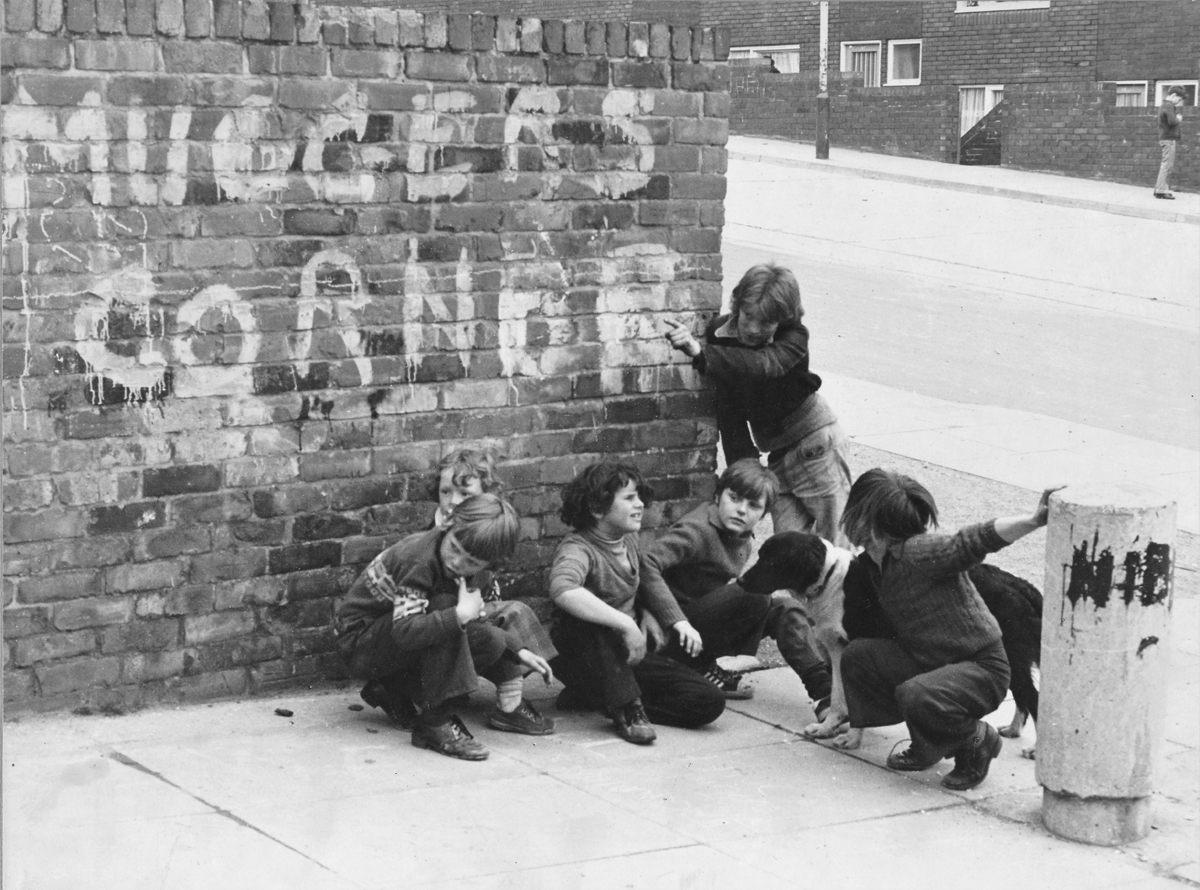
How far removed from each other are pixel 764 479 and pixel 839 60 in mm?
25686

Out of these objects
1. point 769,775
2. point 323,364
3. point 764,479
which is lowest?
point 769,775

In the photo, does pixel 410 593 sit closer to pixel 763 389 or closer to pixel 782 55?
pixel 763 389

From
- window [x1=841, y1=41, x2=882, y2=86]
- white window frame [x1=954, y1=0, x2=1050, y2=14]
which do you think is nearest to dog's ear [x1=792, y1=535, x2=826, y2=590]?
white window frame [x1=954, y1=0, x2=1050, y2=14]

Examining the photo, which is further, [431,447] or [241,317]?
[431,447]

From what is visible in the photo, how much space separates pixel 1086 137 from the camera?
83.3 ft

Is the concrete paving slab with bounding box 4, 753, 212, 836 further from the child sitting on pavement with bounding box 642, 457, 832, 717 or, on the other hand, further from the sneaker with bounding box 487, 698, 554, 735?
the child sitting on pavement with bounding box 642, 457, 832, 717

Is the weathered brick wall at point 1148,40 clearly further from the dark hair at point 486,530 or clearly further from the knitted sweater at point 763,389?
the dark hair at point 486,530

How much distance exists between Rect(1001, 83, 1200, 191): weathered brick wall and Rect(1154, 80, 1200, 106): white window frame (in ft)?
2.37

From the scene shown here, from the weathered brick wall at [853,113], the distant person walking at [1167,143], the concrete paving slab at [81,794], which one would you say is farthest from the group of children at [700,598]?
the weathered brick wall at [853,113]

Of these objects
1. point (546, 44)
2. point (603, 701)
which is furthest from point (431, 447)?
point (546, 44)

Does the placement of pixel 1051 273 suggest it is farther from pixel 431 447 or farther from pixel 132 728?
pixel 132 728

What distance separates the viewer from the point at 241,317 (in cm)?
572

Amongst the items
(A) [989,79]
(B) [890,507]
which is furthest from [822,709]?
(A) [989,79]

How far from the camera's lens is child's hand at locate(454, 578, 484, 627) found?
5.35 metres
